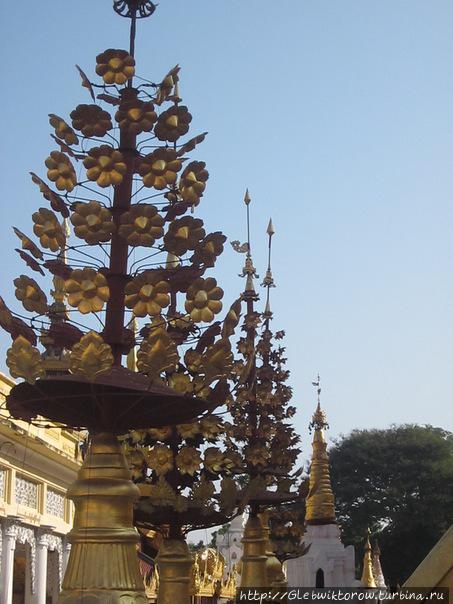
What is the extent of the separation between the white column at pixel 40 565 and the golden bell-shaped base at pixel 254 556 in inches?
436

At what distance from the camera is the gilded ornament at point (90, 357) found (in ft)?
18.7

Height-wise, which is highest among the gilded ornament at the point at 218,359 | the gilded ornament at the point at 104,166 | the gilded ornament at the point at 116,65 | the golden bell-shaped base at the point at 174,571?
the gilded ornament at the point at 116,65

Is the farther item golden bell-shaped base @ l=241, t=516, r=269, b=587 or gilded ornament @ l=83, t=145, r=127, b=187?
golden bell-shaped base @ l=241, t=516, r=269, b=587

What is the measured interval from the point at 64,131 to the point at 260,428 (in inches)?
302

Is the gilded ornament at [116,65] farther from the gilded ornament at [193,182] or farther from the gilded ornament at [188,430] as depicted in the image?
the gilded ornament at [188,430]

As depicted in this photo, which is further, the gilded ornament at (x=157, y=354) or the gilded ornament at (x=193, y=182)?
the gilded ornament at (x=193, y=182)

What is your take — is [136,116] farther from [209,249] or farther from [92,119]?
[209,249]

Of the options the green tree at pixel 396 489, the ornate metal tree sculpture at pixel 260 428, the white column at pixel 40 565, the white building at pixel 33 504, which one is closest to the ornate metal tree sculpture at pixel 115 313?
the ornate metal tree sculpture at pixel 260 428

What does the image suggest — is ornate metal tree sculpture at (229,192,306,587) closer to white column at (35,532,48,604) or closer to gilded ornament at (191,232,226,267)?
gilded ornament at (191,232,226,267)

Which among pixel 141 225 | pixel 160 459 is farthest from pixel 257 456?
pixel 141 225

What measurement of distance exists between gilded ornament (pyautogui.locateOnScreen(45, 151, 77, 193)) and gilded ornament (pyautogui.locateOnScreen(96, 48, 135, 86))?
2.51ft

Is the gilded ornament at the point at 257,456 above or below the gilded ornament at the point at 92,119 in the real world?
below

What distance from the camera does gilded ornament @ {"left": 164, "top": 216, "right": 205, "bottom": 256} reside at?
22.4 ft

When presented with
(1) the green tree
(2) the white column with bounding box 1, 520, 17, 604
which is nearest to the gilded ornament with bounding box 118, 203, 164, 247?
(2) the white column with bounding box 1, 520, 17, 604
